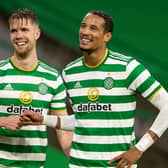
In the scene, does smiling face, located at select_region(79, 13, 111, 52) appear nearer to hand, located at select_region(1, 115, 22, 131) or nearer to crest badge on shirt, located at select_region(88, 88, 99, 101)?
crest badge on shirt, located at select_region(88, 88, 99, 101)

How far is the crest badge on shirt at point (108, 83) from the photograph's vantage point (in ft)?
9.02

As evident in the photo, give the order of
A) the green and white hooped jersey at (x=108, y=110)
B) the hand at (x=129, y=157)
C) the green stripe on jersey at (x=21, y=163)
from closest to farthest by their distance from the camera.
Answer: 1. the hand at (x=129, y=157)
2. the green and white hooped jersey at (x=108, y=110)
3. the green stripe on jersey at (x=21, y=163)

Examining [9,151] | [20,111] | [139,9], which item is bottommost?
[9,151]

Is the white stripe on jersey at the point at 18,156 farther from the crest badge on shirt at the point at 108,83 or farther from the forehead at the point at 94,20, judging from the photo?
the forehead at the point at 94,20

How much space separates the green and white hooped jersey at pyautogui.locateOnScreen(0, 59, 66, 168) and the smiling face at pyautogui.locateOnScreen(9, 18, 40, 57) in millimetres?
92

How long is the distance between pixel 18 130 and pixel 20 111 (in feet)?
0.31

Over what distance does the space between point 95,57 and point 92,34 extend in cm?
11

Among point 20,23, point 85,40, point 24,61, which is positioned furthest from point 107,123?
point 20,23

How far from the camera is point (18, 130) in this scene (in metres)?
2.79

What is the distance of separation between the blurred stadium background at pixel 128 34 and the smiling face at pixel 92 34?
1.21 metres

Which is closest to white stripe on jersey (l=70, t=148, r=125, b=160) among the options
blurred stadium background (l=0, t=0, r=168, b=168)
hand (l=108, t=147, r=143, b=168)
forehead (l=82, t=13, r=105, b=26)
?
hand (l=108, t=147, r=143, b=168)

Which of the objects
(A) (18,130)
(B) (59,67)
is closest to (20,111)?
(A) (18,130)

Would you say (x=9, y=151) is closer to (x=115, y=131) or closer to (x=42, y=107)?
(x=42, y=107)

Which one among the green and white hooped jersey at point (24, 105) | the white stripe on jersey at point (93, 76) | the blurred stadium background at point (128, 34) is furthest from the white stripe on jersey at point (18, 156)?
the blurred stadium background at point (128, 34)
